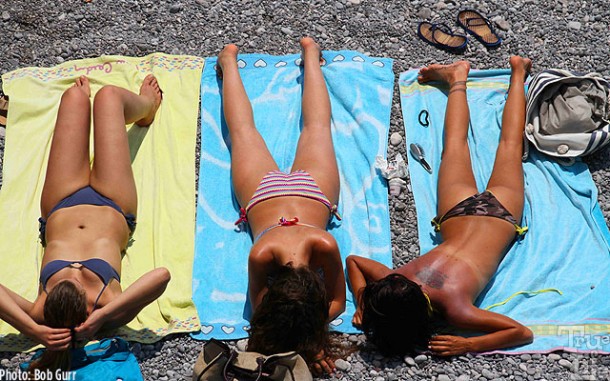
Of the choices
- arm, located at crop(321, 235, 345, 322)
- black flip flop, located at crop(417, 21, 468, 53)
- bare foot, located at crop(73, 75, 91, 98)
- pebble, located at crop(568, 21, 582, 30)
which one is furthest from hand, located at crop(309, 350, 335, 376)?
pebble, located at crop(568, 21, 582, 30)

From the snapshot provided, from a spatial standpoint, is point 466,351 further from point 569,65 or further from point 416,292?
point 569,65

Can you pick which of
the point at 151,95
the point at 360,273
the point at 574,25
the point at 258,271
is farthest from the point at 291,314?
the point at 574,25

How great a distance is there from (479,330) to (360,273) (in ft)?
3.37

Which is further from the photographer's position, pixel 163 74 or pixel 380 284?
pixel 163 74

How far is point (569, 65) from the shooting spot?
24.3 feet

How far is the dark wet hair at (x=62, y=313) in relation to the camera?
4852mm

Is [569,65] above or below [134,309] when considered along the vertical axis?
above

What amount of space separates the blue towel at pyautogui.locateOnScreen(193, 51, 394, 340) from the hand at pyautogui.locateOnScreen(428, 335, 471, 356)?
0.69m

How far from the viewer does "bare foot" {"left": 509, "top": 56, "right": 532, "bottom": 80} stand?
6.91 m

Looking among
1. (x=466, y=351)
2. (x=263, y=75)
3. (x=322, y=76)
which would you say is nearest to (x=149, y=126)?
(x=263, y=75)

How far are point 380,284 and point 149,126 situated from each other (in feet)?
9.81

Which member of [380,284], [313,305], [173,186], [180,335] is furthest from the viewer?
[173,186]

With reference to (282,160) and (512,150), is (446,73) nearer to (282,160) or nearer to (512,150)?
(512,150)

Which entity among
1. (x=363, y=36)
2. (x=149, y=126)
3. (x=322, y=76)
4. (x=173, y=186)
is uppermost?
(x=363, y=36)
